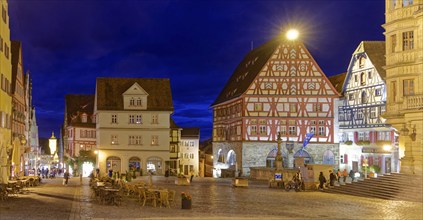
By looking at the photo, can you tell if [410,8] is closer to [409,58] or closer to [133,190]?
[409,58]

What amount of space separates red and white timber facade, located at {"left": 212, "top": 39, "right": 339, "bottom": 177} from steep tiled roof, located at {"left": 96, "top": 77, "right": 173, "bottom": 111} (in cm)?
862

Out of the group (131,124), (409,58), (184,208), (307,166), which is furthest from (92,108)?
(184,208)

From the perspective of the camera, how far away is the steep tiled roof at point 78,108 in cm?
8044

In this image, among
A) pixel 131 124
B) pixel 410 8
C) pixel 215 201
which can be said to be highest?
pixel 410 8

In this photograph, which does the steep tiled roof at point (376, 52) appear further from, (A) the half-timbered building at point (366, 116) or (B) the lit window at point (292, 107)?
(B) the lit window at point (292, 107)

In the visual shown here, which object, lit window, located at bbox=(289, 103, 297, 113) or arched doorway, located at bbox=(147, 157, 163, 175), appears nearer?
arched doorway, located at bbox=(147, 157, 163, 175)

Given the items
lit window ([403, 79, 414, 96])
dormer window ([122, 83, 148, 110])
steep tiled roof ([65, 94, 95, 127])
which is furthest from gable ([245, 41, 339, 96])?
lit window ([403, 79, 414, 96])

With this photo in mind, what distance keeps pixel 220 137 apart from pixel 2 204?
5444cm

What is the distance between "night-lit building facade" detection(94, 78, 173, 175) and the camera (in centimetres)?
7000

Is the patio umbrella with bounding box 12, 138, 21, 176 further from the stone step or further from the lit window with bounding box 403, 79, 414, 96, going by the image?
the lit window with bounding box 403, 79, 414, 96

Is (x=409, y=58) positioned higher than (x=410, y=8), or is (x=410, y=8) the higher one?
(x=410, y=8)

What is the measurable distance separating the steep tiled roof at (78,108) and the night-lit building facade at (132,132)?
1047cm

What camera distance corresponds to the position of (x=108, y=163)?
231 feet

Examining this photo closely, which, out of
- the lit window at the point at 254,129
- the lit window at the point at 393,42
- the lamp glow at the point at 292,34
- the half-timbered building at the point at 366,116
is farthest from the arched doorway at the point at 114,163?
the lit window at the point at 393,42
